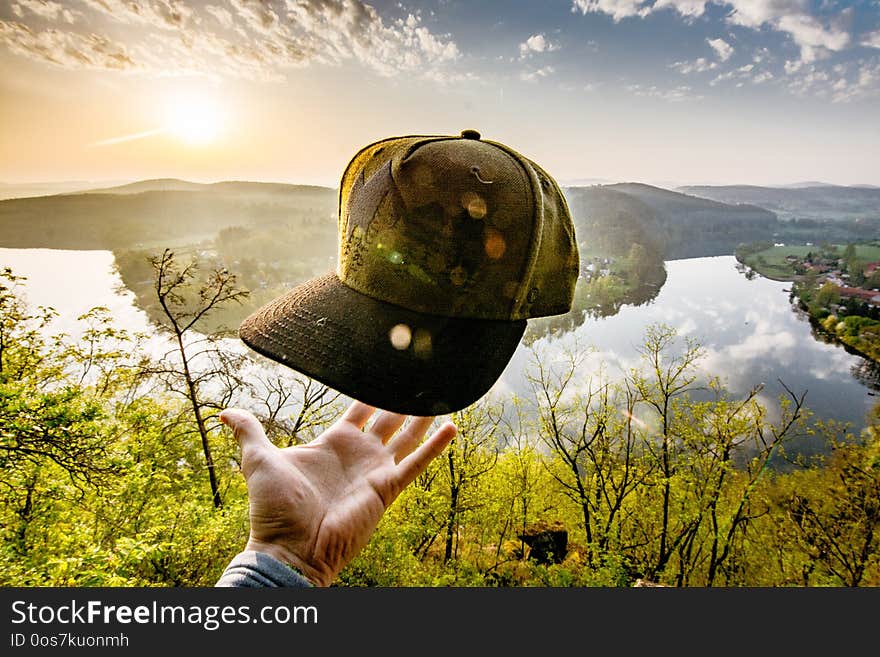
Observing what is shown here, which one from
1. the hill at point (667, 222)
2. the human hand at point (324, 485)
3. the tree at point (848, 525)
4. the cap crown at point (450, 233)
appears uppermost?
the hill at point (667, 222)

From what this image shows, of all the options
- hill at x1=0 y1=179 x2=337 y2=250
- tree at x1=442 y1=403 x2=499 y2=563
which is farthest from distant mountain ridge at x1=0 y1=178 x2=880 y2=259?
tree at x1=442 y1=403 x2=499 y2=563

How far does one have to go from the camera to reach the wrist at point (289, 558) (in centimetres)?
182

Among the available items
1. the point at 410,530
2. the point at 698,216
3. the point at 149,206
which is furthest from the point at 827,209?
the point at 149,206

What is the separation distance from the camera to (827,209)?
453 ft

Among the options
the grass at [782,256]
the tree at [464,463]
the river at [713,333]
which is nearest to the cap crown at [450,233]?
the tree at [464,463]

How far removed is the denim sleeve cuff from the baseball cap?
3.12 feet

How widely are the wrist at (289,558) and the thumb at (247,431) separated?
1.41ft

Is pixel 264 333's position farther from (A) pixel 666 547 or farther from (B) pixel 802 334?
(B) pixel 802 334

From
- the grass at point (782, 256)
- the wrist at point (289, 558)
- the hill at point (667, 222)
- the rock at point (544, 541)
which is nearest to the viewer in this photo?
A: the wrist at point (289, 558)

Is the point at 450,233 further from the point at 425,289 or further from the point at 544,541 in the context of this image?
the point at 544,541

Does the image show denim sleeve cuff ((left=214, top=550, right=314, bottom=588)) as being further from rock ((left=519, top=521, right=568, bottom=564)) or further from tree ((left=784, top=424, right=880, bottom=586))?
rock ((left=519, top=521, right=568, bottom=564))

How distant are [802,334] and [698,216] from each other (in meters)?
78.8

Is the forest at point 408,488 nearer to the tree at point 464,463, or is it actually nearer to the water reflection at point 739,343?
the tree at point 464,463

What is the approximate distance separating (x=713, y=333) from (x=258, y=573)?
95.7m
